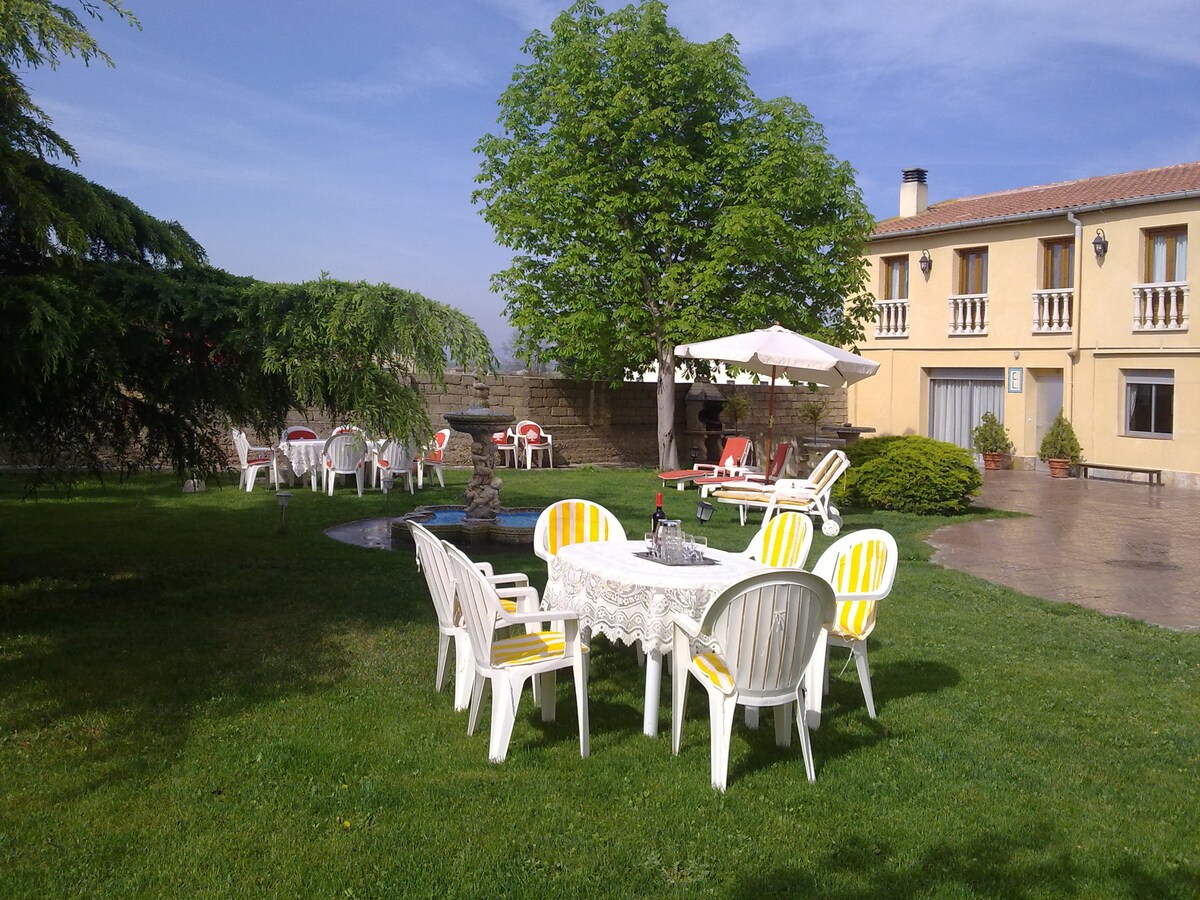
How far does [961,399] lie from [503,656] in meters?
20.4

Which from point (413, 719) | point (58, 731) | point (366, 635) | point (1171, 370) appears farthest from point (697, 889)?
point (1171, 370)

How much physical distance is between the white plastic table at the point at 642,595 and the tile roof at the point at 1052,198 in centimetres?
1733

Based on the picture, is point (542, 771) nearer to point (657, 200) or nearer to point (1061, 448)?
point (657, 200)

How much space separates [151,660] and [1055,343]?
19.3 meters

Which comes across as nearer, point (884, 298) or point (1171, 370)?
point (1171, 370)

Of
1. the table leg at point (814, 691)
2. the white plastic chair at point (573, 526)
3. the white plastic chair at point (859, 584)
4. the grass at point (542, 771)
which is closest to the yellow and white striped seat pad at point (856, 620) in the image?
the white plastic chair at point (859, 584)

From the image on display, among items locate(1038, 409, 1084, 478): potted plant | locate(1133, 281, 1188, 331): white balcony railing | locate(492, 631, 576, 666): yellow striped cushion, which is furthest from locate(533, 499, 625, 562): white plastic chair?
locate(1133, 281, 1188, 331): white balcony railing

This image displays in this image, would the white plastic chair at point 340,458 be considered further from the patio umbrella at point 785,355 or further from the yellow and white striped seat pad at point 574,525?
the yellow and white striped seat pad at point 574,525

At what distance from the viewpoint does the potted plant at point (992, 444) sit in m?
21.0

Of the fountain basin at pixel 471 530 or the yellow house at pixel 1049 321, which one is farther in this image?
the yellow house at pixel 1049 321

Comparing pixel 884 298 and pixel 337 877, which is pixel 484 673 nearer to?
pixel 337 877

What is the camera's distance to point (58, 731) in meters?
4.56

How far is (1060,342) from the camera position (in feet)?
67.8

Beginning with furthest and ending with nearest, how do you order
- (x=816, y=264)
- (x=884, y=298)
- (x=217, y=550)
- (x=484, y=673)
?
(x=884, y=298) → (x=816, y=264) → (x=217, y=550) → (x=484, y=673)
